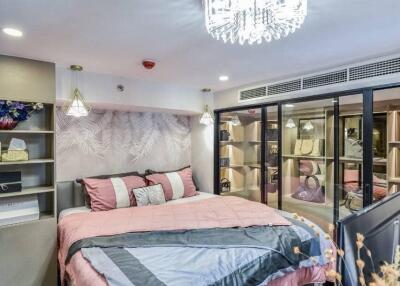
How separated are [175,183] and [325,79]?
2.11 metres

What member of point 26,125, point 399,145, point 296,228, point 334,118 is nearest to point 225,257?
point 296,228

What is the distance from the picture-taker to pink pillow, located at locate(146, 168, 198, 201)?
3299 millimetres

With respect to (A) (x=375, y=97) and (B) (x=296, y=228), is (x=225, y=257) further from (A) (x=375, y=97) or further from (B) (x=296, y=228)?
(A) (x=375, y=97)

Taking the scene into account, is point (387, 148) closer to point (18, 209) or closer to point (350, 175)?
point (350, 175)

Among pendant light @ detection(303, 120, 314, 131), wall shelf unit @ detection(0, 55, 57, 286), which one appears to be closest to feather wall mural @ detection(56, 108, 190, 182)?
wall shelf unit @ detection(0, 55, 57, 286)

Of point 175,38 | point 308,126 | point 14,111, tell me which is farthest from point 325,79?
point 14,111

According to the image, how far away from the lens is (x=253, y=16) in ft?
4.00

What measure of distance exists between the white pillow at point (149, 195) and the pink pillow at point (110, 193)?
0.22 feet

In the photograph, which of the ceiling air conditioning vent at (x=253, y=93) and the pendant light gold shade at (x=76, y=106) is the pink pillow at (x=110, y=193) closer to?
the pendant light gold shade at (x=76, y=106)

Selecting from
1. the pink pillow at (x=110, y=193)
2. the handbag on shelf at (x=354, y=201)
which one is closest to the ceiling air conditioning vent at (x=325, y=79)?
the handbag on shelf at (x=354, y=201)

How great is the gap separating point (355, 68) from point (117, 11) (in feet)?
6.75

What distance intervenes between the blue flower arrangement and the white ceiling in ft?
1.50

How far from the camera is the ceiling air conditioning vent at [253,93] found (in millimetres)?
3184

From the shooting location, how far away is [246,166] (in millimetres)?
3803
